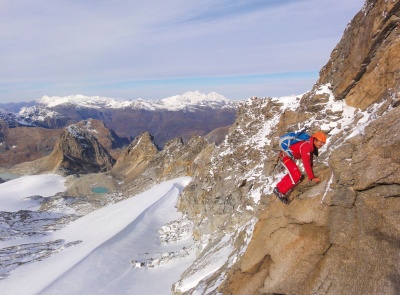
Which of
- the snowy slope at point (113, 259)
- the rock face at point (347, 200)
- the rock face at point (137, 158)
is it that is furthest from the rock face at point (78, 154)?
the rock face at point (347, 200)

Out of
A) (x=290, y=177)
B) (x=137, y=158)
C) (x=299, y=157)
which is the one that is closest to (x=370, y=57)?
(x=299, y=157)

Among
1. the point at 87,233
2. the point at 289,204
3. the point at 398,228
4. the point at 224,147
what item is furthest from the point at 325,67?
the point at 87,233

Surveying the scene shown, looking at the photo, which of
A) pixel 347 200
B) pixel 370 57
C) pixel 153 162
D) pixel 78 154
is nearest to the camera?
pixel 347 200

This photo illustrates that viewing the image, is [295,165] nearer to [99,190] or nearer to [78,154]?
[99,190]

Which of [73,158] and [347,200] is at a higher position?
[347,200]

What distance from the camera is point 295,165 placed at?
1055 centimetres

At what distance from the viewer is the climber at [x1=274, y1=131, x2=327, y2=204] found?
9961 millimetres

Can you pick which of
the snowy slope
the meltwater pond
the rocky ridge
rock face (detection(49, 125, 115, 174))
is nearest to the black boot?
the rocky ridge

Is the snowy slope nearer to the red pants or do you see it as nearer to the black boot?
the black boot

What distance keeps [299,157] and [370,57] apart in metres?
5.57

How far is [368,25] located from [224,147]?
67.2ft

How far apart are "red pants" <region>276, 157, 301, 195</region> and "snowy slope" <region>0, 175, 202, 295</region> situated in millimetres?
14757

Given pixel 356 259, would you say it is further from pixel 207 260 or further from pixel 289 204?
pixel 207 260

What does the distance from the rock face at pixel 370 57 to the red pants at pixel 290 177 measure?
148 inches
